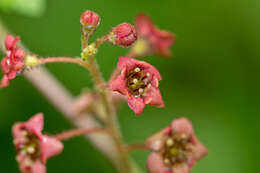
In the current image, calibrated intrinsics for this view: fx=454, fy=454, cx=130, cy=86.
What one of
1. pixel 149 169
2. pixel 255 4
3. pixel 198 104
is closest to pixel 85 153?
pixel 198 104

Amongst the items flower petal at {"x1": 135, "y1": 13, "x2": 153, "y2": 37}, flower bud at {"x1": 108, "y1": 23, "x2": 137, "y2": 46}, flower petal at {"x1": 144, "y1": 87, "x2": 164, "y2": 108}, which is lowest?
flower petal at {"x1": 144, "y1": 87, "x2": 164, "y2": 108}

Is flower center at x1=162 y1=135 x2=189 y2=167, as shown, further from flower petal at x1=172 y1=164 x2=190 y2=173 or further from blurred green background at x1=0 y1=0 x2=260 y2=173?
blurred green background at x1=0 y1=0 x2=260 y2=173

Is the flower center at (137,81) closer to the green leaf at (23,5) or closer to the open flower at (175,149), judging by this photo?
the open flower at (175,149)

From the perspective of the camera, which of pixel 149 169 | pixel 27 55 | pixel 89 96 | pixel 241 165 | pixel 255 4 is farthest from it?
pixel 255 4

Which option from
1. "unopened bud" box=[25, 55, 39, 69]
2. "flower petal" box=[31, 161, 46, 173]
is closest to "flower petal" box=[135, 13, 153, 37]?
"unopened bud" box=[25, 55, 39, 69]

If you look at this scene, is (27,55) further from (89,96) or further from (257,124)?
(257,124)

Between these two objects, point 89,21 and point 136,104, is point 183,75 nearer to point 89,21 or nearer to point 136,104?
point 136,104
